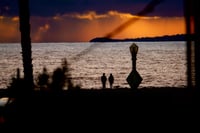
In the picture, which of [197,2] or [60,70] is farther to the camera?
[60,70]

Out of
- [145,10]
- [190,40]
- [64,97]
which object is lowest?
[64,97]

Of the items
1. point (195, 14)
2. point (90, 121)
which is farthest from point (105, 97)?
point (195, 14)

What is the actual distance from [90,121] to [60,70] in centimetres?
828

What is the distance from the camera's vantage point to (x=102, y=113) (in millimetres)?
7742

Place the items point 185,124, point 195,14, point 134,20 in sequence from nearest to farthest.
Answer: point 195,14 → point 134,20 → point 185,124

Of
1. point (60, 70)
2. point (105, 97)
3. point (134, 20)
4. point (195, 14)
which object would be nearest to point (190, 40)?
point (195, 14)

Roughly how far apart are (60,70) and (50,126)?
8255 mm

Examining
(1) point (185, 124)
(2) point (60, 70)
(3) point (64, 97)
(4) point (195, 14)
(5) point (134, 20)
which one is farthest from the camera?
(2) point (60, 70)

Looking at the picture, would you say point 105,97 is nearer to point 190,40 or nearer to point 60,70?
point 190,40

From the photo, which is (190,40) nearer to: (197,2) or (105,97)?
(197,2)

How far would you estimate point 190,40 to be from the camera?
21.6 ft

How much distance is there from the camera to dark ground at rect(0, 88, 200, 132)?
7.46 m

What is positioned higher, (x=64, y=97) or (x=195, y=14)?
(x=195, y=14)

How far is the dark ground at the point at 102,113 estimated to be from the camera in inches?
294
